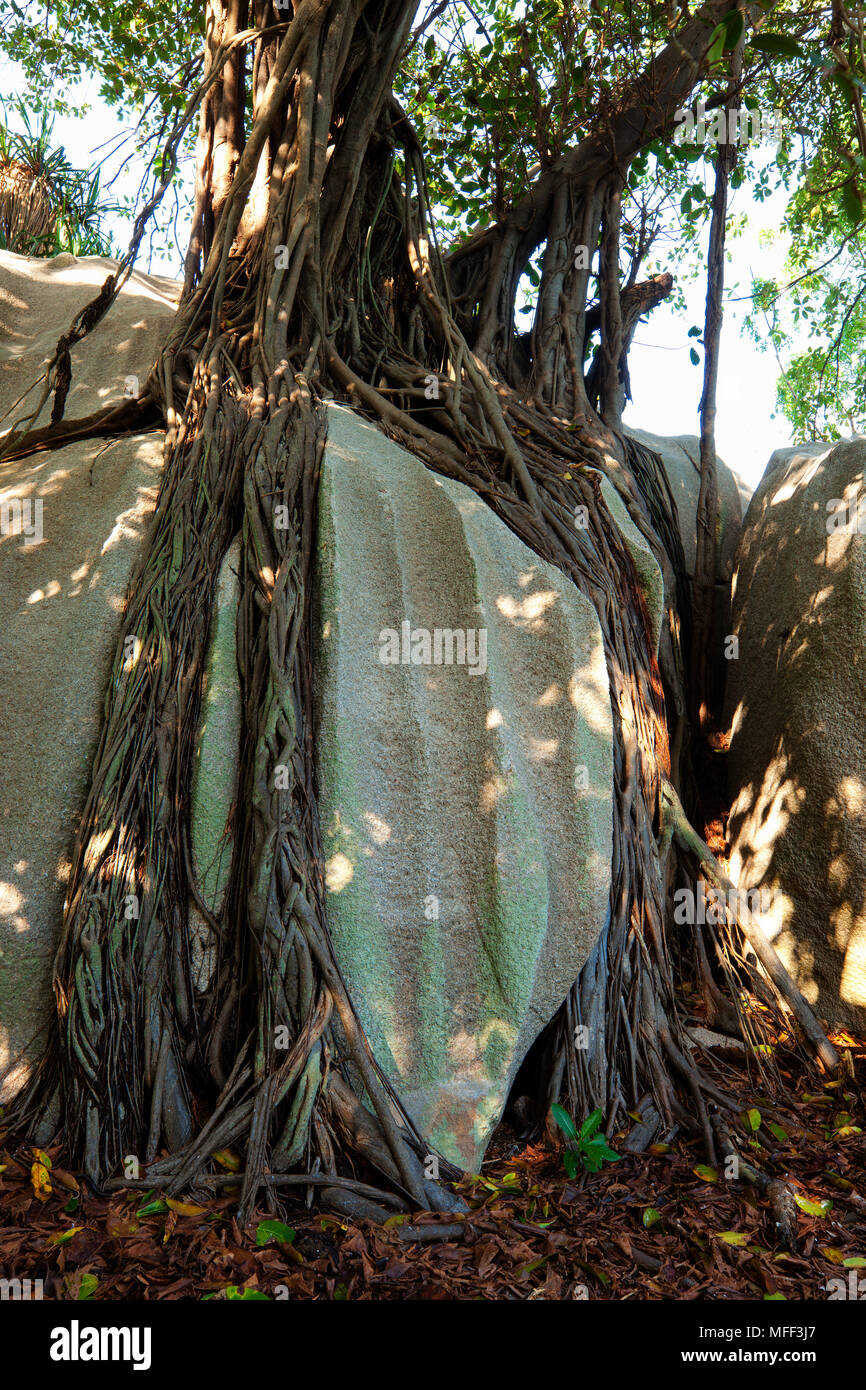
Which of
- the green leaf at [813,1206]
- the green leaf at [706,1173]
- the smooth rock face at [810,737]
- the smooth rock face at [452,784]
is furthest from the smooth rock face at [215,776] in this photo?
the smooth rock face at [810,737]

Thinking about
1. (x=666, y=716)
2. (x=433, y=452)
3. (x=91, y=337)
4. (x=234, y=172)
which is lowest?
(x=666, y=716)

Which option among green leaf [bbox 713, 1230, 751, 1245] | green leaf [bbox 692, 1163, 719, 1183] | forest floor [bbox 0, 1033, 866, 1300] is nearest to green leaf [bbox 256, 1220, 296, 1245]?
forest floor [bbox 0, 1033, 866, 1300]

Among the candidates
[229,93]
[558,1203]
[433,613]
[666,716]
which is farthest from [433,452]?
[558,1203]

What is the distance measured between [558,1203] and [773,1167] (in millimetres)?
813

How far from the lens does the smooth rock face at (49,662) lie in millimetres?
3070

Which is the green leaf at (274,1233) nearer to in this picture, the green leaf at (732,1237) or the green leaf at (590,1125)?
the green leaf at (590,1125)

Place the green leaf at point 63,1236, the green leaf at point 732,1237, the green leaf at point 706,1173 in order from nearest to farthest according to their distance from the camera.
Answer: the green leaf at point 63,1236 → the green leaf at point 732,1237 → the green leaf at point 706,1173

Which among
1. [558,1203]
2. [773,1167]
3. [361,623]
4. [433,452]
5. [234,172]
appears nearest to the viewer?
[558,1203]

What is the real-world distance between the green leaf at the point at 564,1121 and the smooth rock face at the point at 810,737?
5.20 ft

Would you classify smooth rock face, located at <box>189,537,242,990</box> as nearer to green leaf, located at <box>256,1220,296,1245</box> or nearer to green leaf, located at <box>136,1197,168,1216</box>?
green leaf, located at <box>136,1197,168,1216</box>

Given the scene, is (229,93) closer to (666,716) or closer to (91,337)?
(91,337)

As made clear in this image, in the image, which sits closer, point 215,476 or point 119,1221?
point 119,1221

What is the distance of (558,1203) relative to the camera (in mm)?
2854

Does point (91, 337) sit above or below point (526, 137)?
below
